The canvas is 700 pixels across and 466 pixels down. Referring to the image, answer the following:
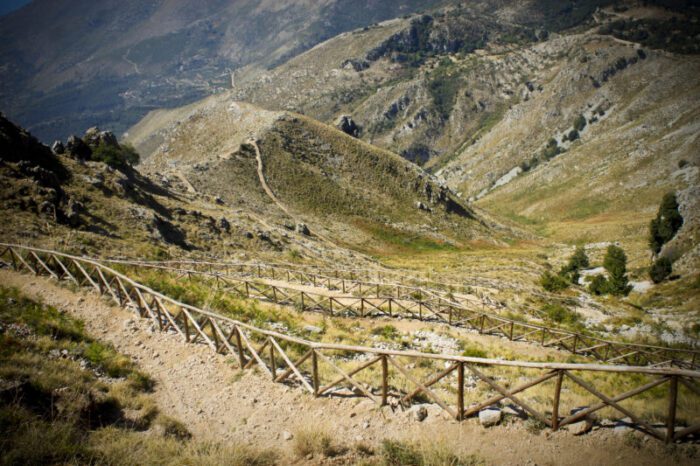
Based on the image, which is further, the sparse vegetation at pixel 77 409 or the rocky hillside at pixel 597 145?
the rocky hillside at pixel 597 145

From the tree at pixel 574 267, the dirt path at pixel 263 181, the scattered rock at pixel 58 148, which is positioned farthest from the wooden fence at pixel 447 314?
the dirt path at pixel 263 181

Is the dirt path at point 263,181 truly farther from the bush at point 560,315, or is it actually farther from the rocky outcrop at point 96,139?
the bush at point 560,315

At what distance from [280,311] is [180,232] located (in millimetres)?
18846

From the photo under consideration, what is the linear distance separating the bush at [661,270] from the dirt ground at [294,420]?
42259 millimetres

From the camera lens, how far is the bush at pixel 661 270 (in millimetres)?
37031

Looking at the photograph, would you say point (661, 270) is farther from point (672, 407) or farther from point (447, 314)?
Result: point (672, 407)

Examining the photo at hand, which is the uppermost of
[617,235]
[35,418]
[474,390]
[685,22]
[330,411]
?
[685,22]

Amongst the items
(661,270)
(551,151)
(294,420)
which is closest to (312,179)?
(661,270)

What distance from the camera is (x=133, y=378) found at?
9.30 metres

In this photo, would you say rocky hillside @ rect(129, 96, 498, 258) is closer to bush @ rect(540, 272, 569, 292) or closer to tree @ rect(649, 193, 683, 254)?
bush @ rect(540, 272, 569, 292)

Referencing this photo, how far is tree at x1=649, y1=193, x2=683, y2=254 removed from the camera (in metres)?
49.5

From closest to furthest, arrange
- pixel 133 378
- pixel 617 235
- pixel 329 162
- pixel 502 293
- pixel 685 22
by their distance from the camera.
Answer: pixel 133 378, pixel 502 293, pixel 329 162, pixel 617 235, pixel 685 22

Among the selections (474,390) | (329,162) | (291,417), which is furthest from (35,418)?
(329,162)

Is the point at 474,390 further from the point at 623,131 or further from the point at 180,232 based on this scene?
the point at 623,131
